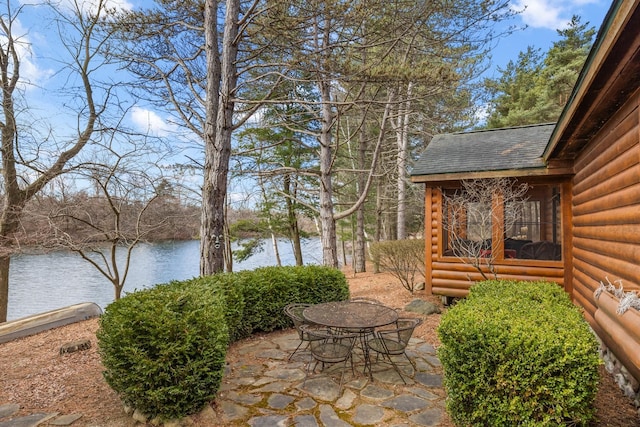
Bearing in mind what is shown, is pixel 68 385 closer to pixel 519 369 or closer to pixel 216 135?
pixel 216 135

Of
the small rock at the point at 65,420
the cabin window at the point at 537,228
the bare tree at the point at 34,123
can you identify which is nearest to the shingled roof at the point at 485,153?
the cabin window at the point at 537,228

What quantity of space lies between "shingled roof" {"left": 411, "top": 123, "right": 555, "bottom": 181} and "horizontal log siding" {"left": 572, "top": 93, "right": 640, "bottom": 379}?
975 mm

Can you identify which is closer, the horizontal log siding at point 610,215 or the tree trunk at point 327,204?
the horizontal log siding at point 610,215

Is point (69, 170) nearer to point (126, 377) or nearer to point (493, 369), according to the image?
point (126, 377)

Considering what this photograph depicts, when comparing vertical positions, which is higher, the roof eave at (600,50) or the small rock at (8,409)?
the roof eave at (600,50)

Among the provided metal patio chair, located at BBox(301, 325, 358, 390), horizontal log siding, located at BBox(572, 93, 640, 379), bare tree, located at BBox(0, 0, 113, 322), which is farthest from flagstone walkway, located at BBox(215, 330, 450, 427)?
bare tree, located at BBox(0, 0, 113, 322)

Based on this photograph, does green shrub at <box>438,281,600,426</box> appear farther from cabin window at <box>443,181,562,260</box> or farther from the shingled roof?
the shingled roof

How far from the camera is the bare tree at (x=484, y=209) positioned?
562 centimetres

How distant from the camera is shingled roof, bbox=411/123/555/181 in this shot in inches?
223

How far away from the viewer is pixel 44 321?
5008 millimetres

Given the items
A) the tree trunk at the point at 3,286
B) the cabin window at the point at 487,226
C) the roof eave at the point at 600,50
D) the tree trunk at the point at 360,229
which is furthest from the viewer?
the tree trunk at the point at 360,229

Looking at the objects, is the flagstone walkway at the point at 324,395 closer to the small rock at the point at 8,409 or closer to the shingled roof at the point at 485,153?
the small rock at the point at 8,409

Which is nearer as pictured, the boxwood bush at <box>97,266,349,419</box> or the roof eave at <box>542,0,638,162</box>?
the roof eave at <box>542,0,638,162</box>

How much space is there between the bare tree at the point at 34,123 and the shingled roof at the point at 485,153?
6.25 meters
